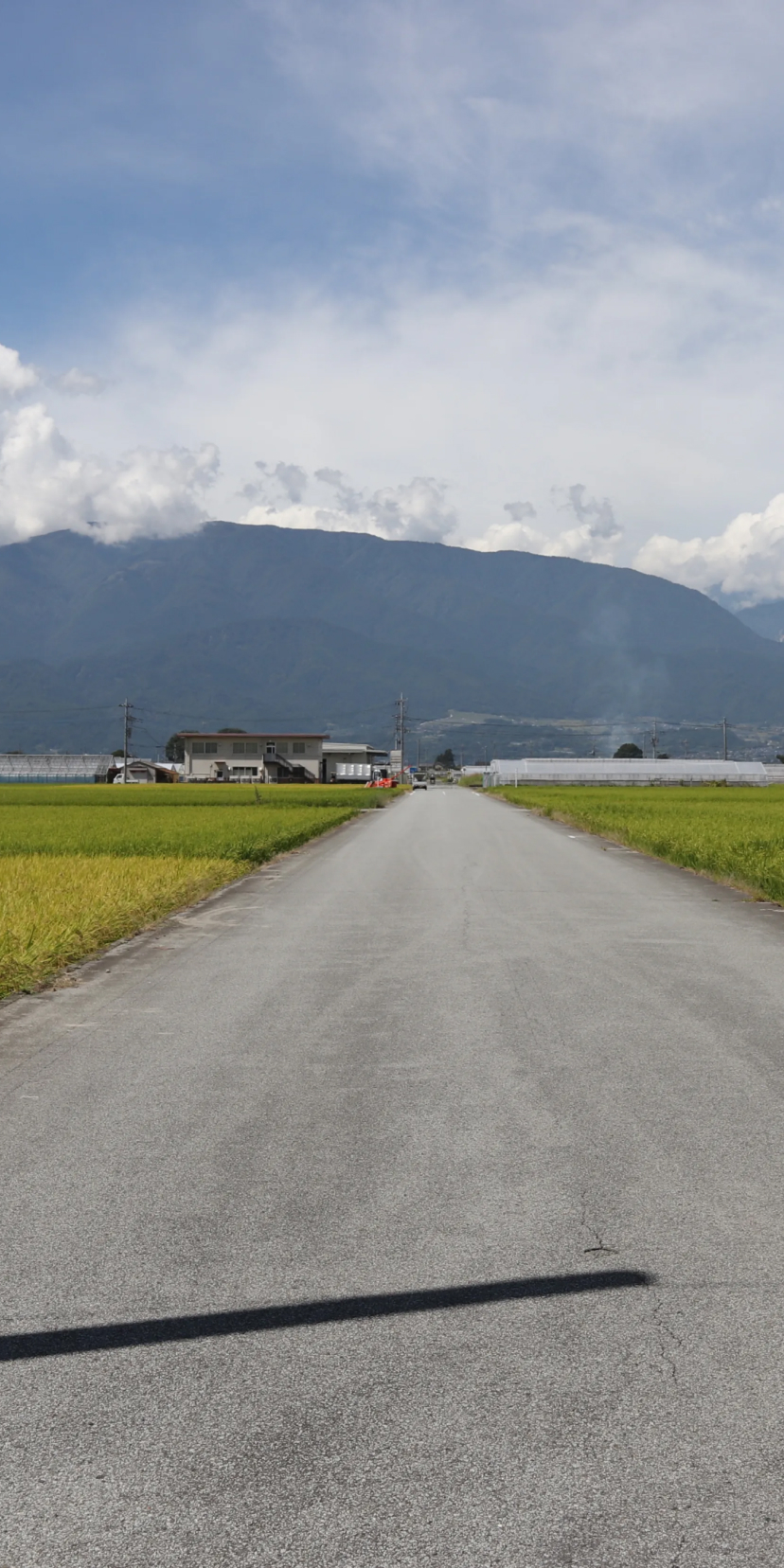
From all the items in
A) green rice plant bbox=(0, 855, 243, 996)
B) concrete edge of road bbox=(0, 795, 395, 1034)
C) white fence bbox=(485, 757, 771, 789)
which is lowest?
concrete edge of road bbox=(0, 795, 395, 1034)

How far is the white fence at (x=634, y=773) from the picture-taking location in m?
129

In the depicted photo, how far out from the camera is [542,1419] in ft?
9.70

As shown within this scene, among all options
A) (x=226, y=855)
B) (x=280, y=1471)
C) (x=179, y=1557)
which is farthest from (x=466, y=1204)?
(x=226, y=855)

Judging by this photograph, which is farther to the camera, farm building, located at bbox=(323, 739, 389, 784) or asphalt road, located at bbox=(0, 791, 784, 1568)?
→ farm building, located at bbox=(323, 739, 389, 784)

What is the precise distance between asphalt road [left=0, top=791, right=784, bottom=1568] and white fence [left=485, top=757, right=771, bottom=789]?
12092cm

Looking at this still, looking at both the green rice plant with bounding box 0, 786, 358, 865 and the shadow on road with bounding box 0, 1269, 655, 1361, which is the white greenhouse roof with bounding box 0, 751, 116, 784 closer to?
the green rice plant with bounding box 0, 786, 358, 865

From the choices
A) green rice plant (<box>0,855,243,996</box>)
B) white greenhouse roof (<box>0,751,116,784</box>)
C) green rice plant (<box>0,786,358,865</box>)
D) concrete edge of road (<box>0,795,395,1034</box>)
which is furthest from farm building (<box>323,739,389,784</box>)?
concrete edge of road (<box>0,795,395,1034</box>)

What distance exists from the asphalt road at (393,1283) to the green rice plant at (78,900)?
1.94 m

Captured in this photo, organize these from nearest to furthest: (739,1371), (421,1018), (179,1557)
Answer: (179,1557) < (739,1371) < (421,1018)

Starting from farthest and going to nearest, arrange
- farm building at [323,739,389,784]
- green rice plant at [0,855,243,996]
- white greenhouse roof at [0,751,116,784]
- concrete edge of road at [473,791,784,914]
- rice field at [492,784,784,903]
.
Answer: white greenhouse roof at [0,751,116,784] < farm building at [323,739,389,784] < rice field at [492,784,784,903] < concrete edge of road at [473,791,784,914] < green rice plant at [0,855,243,996]

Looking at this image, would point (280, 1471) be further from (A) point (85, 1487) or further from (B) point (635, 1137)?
(B) point (635, 1137)

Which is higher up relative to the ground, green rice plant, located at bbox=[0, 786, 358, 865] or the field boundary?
green rice plant, located at bbox=[0, 786, 358, 865]

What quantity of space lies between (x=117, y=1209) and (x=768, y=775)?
139m

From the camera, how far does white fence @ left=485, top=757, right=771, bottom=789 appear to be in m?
129
